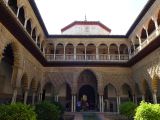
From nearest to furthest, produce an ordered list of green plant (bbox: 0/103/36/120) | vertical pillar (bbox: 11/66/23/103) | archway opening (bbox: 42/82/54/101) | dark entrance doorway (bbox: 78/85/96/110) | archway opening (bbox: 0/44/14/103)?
green plant (bbox: 0/103/36/120) < vertical pillar (bbox: 11/66/23/103) < archway opening (bbox: 0/44/14/103) < archway opening (bbox: 42/82/54/101) < dark entrance doorway (bbox: 78/85/96/110)

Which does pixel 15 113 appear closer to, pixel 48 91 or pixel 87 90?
pixel 48 91

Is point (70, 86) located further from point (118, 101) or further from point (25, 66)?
point (25, 66)

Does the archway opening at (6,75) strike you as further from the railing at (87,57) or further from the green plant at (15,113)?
the green plant at (15,113)

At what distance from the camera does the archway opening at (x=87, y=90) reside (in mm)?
22117

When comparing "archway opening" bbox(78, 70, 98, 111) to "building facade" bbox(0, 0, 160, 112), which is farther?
"archway opening" bbox(78, 70, 98, 111)

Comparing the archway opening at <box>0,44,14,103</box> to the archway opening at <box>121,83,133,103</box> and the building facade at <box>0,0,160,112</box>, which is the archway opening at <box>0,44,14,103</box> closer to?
the building facade at <box>0,0,160,112</box>

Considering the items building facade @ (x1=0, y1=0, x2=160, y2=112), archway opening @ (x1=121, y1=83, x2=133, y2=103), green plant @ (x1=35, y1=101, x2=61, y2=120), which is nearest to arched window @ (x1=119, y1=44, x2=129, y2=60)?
building facade @ (x1=0, y1=0, x2=160, y2=112)

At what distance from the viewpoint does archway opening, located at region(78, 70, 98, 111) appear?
2212 cm

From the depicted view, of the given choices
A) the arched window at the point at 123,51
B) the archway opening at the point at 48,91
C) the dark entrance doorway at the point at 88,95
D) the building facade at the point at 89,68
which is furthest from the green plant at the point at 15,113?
the arched window at the point at 123,51

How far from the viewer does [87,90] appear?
75.0ft

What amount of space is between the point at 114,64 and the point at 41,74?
793 centimetres

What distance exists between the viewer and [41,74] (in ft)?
66.7

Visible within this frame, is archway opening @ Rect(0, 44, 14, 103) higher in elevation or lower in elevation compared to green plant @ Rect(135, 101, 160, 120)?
higher

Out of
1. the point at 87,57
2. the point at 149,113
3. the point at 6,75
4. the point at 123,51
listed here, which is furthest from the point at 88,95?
the point at 149,113
